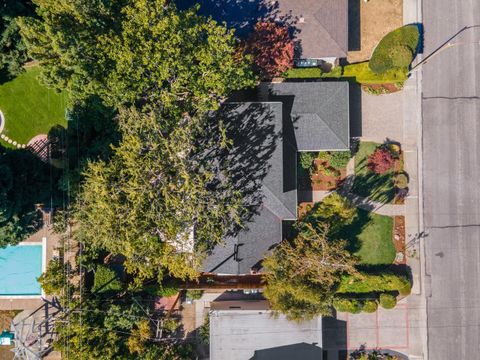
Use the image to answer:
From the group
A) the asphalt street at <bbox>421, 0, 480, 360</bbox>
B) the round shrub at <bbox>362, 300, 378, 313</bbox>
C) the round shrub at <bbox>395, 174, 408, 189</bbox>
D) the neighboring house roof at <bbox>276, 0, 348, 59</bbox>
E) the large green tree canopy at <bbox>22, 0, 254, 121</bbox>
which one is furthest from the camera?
the asphalt street at <bbox>421, 0, 480, 360</bbox>

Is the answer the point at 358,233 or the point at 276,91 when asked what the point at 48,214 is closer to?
the point at 276,91

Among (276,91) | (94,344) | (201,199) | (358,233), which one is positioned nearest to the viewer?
(201,199)

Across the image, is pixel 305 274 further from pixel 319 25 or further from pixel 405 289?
pixel 319 25

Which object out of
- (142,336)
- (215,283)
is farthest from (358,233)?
(142,336)

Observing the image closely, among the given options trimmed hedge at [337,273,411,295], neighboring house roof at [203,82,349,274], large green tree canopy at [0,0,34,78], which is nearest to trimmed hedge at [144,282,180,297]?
neighboring house roof at [203,82,349,274]

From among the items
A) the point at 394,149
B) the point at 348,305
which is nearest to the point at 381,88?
the point at 394,149

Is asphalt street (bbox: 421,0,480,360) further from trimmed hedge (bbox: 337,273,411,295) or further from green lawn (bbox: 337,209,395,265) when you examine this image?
green lawn (bbox: 337,209,395,265)
